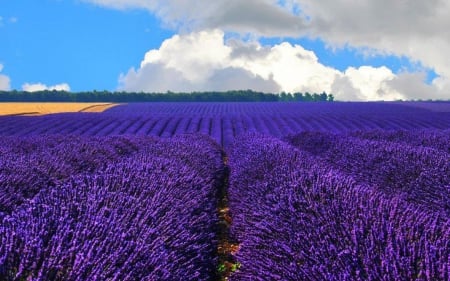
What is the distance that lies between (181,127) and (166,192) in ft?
51.3

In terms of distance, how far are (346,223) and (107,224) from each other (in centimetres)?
140

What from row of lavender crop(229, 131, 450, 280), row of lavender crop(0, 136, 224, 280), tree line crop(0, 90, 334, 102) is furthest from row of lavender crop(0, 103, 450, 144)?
tree line crop(0, 90, 334, 102)

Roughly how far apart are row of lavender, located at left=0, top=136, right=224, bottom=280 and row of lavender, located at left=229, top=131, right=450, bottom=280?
16.7 inches

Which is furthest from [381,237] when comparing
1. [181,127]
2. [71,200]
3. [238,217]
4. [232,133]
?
[181,127]

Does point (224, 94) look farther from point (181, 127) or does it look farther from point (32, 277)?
point (32, 277)

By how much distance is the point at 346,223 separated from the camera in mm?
3453

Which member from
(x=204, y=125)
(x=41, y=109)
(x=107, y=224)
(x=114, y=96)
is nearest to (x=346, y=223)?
(x=107, y=224)

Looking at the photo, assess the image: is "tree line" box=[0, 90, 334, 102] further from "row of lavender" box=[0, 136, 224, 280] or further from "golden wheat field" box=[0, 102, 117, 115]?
"row of lavender" box=[0, 136, 224, 280]

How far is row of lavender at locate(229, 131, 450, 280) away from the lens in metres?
2.71

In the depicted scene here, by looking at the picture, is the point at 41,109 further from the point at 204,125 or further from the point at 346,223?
the point at 346,223

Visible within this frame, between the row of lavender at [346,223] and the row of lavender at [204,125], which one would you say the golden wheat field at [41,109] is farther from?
the row of lavender at [346,223]

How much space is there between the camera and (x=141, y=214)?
3848 millimetres

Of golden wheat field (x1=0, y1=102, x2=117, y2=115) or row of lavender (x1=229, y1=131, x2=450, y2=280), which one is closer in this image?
row of lavender (x1=229, y1=131, x2=450, y2=280)

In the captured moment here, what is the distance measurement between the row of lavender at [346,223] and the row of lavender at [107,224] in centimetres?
42
